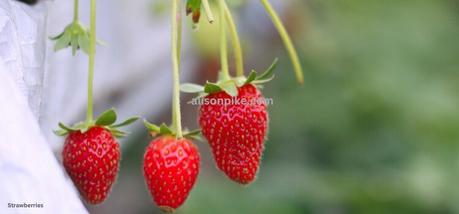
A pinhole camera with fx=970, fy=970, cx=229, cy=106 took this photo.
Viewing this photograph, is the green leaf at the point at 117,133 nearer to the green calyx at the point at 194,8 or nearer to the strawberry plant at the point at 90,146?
the strawberry plant at the point at 90,146

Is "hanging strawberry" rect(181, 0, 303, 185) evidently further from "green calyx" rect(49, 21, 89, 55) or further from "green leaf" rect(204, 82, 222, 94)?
"green calyx" rect(49, 21, 89, 55)

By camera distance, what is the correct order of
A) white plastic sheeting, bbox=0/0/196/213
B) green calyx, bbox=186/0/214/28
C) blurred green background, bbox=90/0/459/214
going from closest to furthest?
white plastic sheeting, bbox=0/0/196/213
green calyx, bbox=186/0/214/28
blurred green background, bbox=90/0/459/214

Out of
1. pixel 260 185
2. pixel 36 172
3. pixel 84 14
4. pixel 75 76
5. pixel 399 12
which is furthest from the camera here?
pixel 399 12

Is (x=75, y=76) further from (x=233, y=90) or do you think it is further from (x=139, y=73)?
(x=139, y=73)

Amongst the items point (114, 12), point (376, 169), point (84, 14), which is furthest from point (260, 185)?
point (84, 14)

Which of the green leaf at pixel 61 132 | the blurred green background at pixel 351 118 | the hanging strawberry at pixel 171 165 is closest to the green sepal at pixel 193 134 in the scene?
the hanging strawberry at pixel 171 165

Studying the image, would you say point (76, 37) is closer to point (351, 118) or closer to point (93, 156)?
point (93, 156)

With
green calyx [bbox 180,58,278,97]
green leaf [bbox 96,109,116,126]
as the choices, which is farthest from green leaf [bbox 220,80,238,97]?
green leaf [bbox 96,109,116,126]
